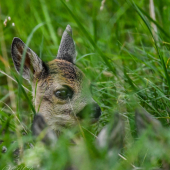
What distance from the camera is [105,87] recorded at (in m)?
3.62

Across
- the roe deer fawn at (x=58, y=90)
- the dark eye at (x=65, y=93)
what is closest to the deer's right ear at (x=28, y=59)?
the roe deer fawn at (x=58, y=90)

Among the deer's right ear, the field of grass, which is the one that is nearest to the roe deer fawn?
the deer's right ear

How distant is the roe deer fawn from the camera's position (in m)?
3.22

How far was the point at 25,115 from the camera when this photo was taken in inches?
153

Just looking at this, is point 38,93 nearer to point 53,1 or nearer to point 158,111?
point 158,111

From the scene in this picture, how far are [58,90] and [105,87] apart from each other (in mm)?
562

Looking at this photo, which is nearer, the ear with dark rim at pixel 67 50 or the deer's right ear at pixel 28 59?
the deer's right ear at pixel 28 59

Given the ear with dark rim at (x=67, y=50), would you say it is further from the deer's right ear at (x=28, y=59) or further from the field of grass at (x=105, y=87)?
the deer's right ear at (x=28, y=59)

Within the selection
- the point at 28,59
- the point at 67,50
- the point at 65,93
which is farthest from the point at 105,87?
the point at 28,59

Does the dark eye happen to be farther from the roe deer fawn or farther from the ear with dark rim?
the ear with dark rim

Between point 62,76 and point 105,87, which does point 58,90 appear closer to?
point 62,76

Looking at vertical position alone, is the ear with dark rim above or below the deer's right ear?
below

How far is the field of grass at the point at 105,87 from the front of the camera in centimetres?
193

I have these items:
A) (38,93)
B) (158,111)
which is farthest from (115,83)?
(38,93)
